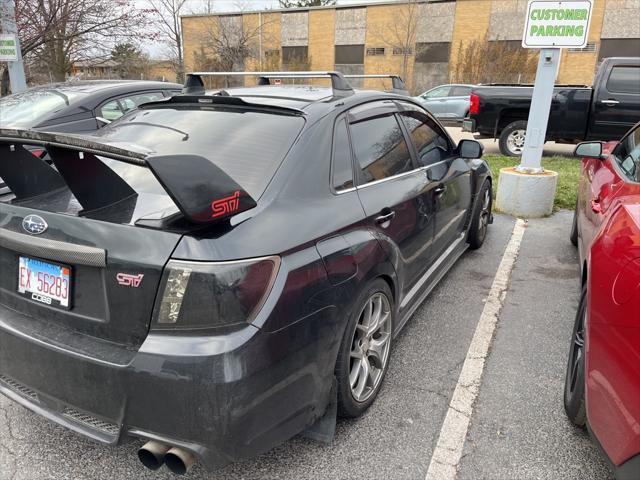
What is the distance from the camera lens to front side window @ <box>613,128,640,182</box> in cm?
309

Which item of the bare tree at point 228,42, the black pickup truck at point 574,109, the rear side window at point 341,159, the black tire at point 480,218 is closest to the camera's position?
the rear side window at point 341,159

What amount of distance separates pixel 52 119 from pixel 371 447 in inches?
202

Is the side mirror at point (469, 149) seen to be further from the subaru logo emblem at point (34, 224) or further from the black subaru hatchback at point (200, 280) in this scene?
the subaru logo emblem at point (34, 224)

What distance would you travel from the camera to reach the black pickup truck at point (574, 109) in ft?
31.1

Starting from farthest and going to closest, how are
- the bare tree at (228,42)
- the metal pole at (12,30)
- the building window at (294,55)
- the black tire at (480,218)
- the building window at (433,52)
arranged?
the building window at (294,55) < the building window at (433,52) < the bare tree at (228,42) < the metal pole at (12,30) < the black tire at (480,218)

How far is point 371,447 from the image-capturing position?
7.90 ft

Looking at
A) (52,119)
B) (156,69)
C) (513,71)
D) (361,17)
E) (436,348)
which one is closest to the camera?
(436,348)

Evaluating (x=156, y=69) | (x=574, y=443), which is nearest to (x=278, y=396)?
(x=574, y=443)

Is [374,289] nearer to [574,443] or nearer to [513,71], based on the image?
[574,443]

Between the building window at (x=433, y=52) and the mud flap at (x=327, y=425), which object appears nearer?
the mud flap at (x=327, y=425)

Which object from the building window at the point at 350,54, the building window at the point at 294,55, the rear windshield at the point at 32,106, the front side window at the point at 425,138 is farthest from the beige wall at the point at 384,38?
the front side window at the point at 425,138

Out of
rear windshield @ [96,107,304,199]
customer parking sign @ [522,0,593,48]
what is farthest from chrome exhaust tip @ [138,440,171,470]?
customer parking sign @ [522,0,593,48]

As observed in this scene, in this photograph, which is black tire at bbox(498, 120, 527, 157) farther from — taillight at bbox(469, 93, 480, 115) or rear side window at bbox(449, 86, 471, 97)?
rear side window at bbox(449, 86, 471, 97)

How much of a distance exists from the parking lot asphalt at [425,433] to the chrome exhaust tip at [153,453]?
1.51ft
